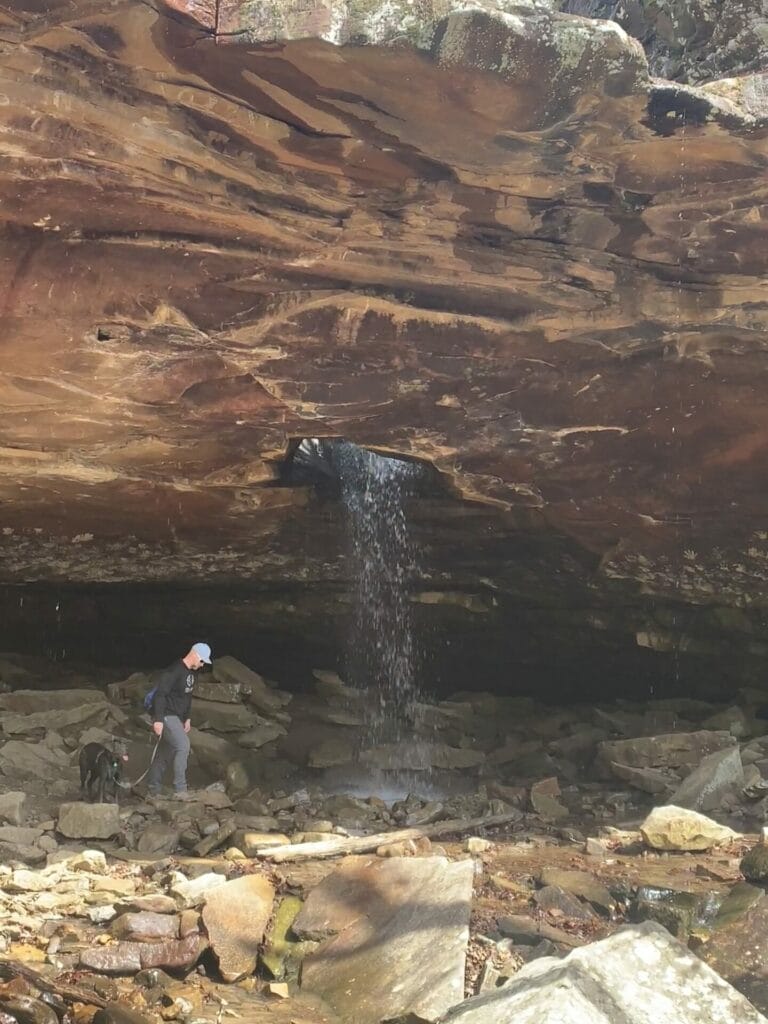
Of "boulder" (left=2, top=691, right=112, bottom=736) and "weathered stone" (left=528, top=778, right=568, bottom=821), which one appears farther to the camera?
"boulder" (left=2, top=691, right=112, bottom=736)

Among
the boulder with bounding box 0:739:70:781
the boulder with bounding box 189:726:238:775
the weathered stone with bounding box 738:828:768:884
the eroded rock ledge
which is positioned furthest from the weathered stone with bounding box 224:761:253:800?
the weathered stone with bounding box 738:828:768:884

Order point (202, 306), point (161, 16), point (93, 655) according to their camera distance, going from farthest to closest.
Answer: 1. point (93, 655)
2. point (202, 306)
3. point (161, 16)

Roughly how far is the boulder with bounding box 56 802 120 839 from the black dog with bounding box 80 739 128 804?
0.86 m

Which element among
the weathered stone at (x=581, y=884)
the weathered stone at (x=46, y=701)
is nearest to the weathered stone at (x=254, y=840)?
the weathered stone at (x=581, y=884)

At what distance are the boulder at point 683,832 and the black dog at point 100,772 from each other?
422 centimetres

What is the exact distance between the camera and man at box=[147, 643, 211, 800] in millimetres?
7523

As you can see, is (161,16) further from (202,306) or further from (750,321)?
(750,321)

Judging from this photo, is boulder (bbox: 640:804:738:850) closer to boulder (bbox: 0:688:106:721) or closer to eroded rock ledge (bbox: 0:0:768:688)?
eroded rock ledge (bbox: 0:0:768:688)

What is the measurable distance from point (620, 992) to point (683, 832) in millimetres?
3547

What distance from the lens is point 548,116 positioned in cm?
433

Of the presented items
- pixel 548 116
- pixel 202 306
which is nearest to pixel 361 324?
pixel 202 306

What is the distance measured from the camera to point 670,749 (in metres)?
8.69

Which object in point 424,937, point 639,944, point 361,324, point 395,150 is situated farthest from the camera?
point 361,324

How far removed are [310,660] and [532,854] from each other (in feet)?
22.4
